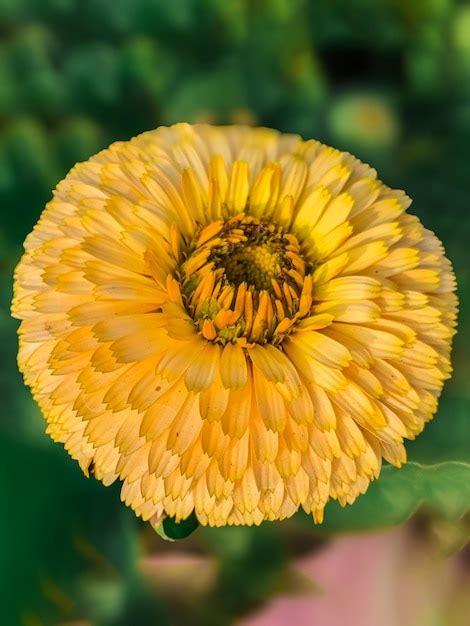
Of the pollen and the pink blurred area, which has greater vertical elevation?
the pollen

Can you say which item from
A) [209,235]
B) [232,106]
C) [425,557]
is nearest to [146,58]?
[232,106]

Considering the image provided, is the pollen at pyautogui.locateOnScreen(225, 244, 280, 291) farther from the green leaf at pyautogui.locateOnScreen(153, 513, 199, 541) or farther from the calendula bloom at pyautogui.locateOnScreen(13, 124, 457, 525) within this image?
the green leaf at pyautogui.locateOnScreen(153, 513, 199, 541)

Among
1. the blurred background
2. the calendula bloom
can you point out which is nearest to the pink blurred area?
the blurred background

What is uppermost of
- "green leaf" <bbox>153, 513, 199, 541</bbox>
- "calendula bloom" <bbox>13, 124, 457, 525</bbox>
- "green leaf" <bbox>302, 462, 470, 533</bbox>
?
"calendula bloom" <bbox>13, 124, 457, 525</bbox>

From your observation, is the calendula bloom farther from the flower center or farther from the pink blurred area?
the pink blurred area

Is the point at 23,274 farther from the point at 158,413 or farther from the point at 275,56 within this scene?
the point at 275,56

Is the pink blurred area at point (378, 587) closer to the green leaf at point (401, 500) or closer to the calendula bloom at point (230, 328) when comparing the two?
the green leaf at point (401, 500)

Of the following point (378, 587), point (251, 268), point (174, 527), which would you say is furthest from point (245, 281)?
point (378, 587)

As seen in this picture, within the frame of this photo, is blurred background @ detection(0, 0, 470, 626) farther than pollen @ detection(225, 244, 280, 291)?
Yes
